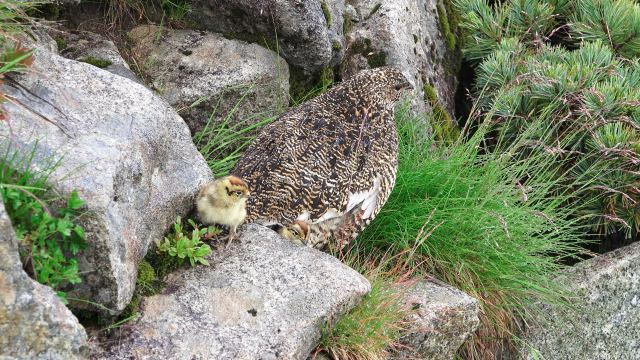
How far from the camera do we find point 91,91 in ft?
15.0

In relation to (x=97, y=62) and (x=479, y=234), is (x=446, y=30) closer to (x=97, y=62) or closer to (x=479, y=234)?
(x=479, y=234)

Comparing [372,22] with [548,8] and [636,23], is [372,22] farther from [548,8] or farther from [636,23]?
[636,23]

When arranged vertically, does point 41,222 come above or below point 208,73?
above

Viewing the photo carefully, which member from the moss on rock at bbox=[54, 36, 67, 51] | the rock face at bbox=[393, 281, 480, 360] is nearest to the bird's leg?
the rock face at bbox=[393, 281, 480, 360]

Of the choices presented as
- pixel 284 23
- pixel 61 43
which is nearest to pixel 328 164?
pixel 284 23

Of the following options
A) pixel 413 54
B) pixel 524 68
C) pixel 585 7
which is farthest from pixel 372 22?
pixel 585 7

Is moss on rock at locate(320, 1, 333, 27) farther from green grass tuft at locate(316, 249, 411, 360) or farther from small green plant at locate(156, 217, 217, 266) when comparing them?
small green plant at locate(156, 217, 217, 266)

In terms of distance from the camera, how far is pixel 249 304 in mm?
4332

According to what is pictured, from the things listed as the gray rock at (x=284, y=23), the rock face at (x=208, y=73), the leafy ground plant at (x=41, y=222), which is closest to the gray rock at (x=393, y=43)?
the gray rock at (x=284, y=23)

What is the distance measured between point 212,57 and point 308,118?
1.14 metres

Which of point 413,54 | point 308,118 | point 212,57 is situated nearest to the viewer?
point 308,118

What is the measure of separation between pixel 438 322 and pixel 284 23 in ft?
8.33

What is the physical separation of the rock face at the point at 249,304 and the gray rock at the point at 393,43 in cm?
288

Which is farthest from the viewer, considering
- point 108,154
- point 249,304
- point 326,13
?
point 326,13
